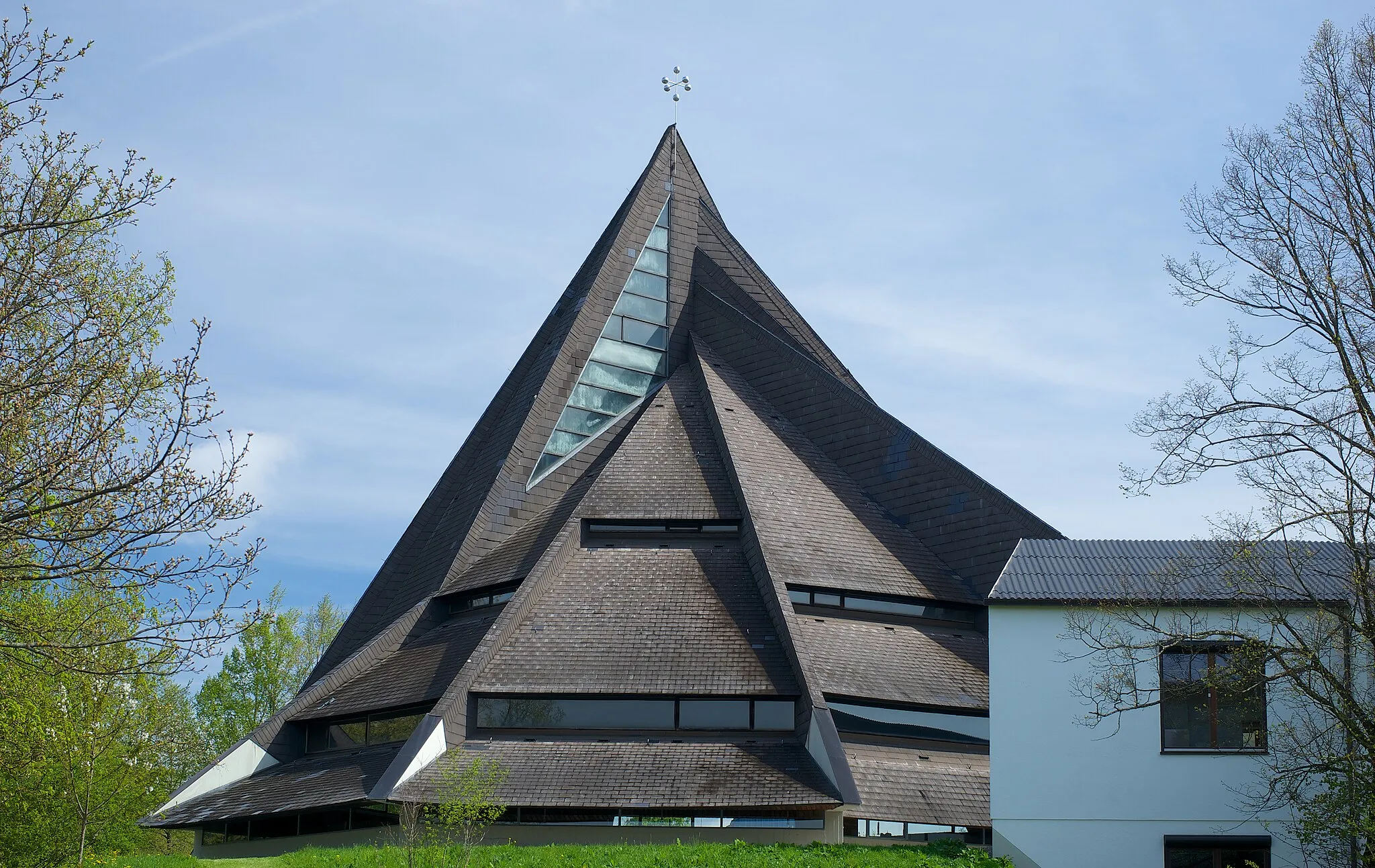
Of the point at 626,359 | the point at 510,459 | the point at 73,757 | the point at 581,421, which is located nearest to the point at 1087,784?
the point at 510,459

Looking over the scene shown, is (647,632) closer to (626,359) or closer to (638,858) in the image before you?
(638,858)

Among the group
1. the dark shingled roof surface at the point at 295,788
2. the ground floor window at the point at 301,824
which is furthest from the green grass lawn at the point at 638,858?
the dark shingled roof surface at the point at 295,788

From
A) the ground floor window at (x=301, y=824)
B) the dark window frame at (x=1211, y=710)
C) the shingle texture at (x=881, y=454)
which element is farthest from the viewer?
the shingle texture at (x=881, y=454)

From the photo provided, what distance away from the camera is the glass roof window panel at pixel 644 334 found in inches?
1244

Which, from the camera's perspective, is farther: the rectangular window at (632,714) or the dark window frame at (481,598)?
the dark window frame at (481,598)

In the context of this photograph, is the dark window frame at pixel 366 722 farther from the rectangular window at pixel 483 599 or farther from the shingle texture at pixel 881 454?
the shingle texture at pixel 881 454

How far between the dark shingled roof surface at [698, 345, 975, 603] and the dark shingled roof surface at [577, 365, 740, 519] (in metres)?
0.50

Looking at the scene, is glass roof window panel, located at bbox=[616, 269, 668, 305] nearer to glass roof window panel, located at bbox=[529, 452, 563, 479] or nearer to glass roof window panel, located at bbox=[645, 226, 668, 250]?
glass roof window panel, located at bbox=[645, 226, 668, 250]

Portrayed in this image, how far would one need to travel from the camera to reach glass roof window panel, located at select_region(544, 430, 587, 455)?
29.3 m

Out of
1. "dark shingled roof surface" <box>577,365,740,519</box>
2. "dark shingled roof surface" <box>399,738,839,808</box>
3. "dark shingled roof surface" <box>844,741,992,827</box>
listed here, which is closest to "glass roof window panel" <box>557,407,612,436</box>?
"dark shingled roof surface" <box>577,365,740,519</box>

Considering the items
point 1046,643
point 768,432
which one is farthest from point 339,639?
point 1046,643

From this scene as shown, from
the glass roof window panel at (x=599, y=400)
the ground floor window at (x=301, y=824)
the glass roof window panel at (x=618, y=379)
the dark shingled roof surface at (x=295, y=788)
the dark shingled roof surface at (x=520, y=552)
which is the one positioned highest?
the glass roof window panel at (x=618, y=379)

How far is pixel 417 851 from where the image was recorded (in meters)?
17.1

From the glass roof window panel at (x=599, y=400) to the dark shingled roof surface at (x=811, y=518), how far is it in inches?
79.8
